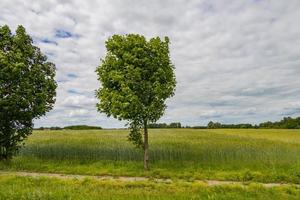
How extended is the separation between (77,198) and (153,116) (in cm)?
1163

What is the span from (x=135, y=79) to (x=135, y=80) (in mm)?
65

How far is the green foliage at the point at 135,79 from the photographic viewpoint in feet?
73.4

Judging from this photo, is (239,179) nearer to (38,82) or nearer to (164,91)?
(164,91)

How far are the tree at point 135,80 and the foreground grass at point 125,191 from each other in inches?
258

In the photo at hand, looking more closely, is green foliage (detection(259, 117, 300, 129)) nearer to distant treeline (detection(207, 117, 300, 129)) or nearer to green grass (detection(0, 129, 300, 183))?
distant treeline (detection(207, 117, 300, 129))

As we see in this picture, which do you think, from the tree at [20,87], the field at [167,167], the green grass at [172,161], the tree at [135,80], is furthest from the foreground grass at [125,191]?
the tree at [20,87]

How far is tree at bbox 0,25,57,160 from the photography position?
79.2 feet

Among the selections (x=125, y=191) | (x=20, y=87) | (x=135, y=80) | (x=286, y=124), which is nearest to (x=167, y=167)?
(x=135, y=80)

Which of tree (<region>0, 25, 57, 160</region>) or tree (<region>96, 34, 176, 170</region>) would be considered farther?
tree (<region>0, 25, 57, 160</region>)

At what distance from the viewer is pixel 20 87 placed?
2462 centimetres

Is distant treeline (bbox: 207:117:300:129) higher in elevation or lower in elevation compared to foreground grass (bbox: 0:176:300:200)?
higher

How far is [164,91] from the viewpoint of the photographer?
74.1ft

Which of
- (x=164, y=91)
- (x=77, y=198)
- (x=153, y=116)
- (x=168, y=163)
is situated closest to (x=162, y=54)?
(x=164, y=91)

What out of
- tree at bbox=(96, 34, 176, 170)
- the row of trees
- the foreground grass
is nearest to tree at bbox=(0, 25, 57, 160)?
the row of trees
